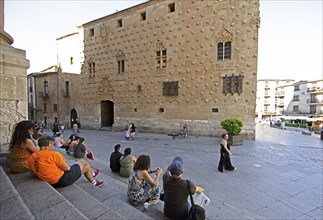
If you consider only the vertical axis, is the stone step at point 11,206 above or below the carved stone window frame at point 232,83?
below

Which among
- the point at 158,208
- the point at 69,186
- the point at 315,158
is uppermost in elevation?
the point at 69,186

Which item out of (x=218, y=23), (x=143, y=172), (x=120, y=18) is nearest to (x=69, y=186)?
(x=143, y=172)

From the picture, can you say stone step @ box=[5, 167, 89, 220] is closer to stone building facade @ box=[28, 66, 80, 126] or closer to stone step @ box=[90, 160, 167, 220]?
stone step @ box=[90, 160, 167, 220]

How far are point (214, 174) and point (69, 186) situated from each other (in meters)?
4.29

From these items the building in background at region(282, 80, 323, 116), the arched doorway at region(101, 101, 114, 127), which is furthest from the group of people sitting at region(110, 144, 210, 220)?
the building in background at region(282, 80, 323, 116)

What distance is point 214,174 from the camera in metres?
5.93

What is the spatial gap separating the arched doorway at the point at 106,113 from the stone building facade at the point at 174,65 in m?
0.11

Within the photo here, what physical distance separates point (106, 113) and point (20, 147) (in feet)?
58.6

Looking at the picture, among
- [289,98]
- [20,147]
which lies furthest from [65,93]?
[289,98]

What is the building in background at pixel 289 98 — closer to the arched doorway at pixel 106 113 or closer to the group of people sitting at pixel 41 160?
the arched doorway at pixel 106 113

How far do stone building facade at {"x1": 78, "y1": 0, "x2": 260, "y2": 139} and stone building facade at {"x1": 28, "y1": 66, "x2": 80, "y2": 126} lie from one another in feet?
10.7

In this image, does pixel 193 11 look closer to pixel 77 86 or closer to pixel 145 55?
pixel 145 55

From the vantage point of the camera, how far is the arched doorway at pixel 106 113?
2044cm

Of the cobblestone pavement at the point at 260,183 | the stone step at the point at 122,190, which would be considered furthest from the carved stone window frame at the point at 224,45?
the stone step at the point at 122,190
